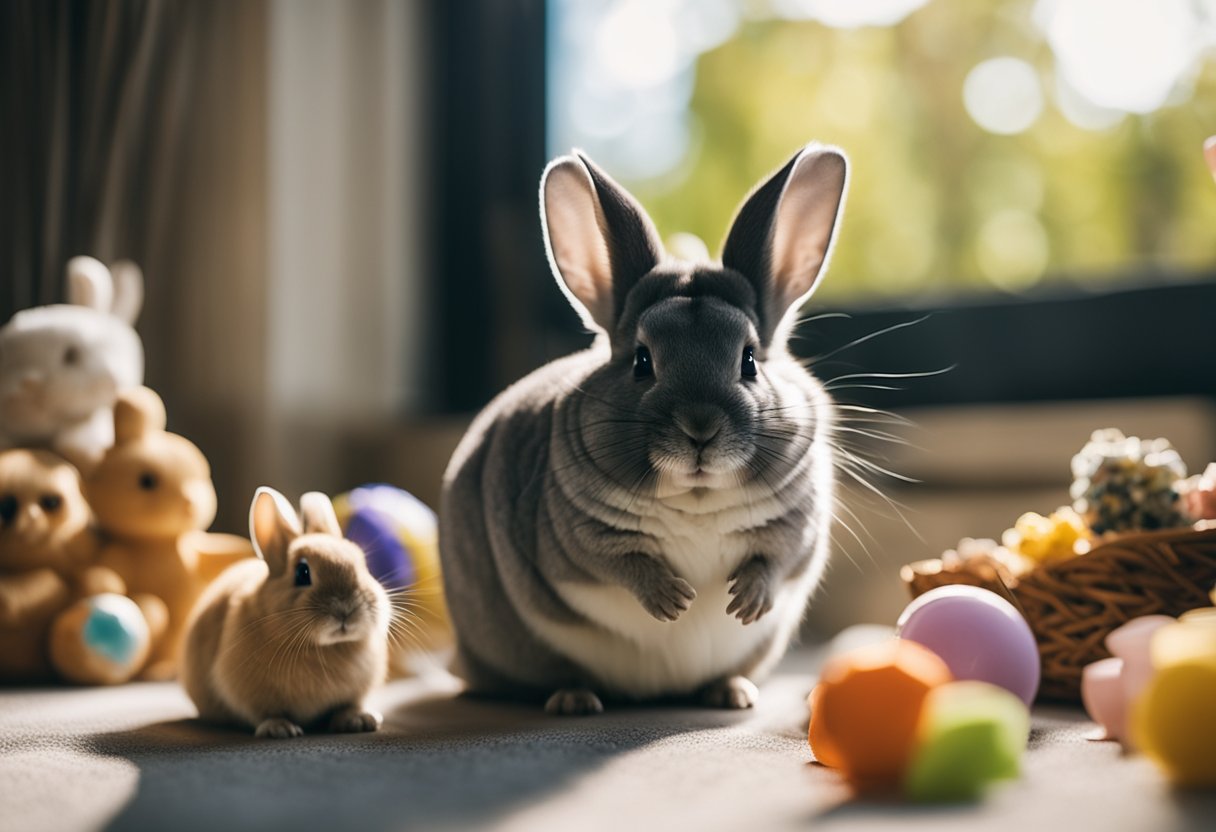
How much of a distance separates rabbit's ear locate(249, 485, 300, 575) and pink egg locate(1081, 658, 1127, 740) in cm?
103

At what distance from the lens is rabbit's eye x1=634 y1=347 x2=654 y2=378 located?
5.26 feet

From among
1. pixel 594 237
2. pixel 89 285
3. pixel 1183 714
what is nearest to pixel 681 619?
pixel 594 237

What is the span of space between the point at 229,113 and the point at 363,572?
5.90 feet

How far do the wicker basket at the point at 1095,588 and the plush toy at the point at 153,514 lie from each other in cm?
131

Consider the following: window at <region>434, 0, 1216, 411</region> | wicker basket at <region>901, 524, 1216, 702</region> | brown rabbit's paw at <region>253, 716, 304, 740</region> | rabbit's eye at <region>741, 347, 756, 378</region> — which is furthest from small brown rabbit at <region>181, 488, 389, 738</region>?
window at <region>434, 0, 1216, 411</region>

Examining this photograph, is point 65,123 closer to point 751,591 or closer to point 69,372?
point 69,372

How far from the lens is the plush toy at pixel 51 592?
1.96m

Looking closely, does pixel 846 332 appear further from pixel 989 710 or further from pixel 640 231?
pixel 989 710

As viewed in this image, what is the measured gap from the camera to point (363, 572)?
1563 mm

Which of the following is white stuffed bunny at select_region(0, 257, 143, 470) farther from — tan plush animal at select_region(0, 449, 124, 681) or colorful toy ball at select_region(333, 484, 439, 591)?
colorful toy ball at select_region(333, 484, 439, 591)

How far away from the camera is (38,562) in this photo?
2.02 m

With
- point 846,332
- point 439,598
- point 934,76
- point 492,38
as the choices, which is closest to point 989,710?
point 439,598

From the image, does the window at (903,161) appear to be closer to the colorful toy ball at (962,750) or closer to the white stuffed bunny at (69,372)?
the white stuffed bunny at (69,372)

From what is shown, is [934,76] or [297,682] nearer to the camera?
[297,682]
